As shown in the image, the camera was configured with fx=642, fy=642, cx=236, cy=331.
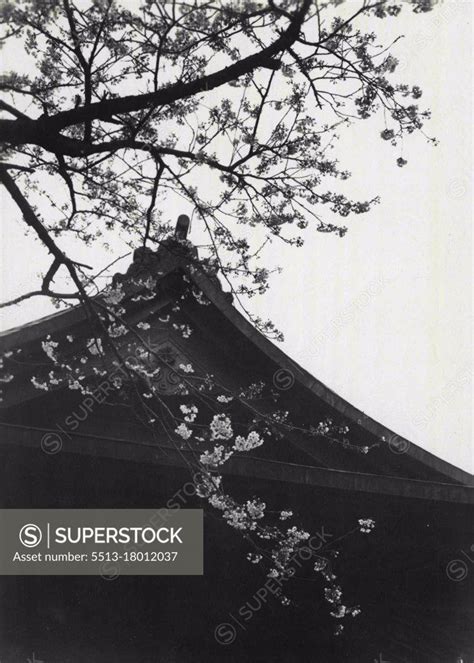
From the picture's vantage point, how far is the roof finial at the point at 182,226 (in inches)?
223

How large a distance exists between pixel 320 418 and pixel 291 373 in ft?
1.88

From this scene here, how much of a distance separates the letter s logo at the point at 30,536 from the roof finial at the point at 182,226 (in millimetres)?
2663

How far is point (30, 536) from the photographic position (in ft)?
15.7

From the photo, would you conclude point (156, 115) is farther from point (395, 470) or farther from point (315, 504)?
point (395, 470)

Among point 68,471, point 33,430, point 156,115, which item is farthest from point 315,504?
point 156,115

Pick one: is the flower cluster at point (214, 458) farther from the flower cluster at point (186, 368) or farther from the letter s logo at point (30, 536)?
the letter s logo at point (30, 536)

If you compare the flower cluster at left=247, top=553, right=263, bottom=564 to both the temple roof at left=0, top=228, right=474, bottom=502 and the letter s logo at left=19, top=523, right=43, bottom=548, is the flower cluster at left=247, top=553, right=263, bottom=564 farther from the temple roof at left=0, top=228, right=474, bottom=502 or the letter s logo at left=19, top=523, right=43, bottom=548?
the letter s logo at left=19, top=523, right=43, bottom=548

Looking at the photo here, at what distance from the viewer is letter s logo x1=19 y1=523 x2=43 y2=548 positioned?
4.78 m

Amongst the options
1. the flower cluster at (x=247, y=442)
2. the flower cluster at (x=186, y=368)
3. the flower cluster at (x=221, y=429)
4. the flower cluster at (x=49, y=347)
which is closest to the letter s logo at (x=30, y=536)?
the flower cluster at (x=49, y=347)

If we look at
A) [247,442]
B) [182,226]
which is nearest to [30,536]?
[247,442]

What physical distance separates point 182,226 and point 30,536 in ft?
9.34

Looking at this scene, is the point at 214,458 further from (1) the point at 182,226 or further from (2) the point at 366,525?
(1) the point at 182,226

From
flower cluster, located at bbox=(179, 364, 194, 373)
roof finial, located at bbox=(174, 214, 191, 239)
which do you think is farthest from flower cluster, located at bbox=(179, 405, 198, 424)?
roof finial, located at bbox=(174, 214, 191, 239)

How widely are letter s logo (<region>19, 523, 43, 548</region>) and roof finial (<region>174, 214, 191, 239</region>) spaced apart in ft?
8.74
